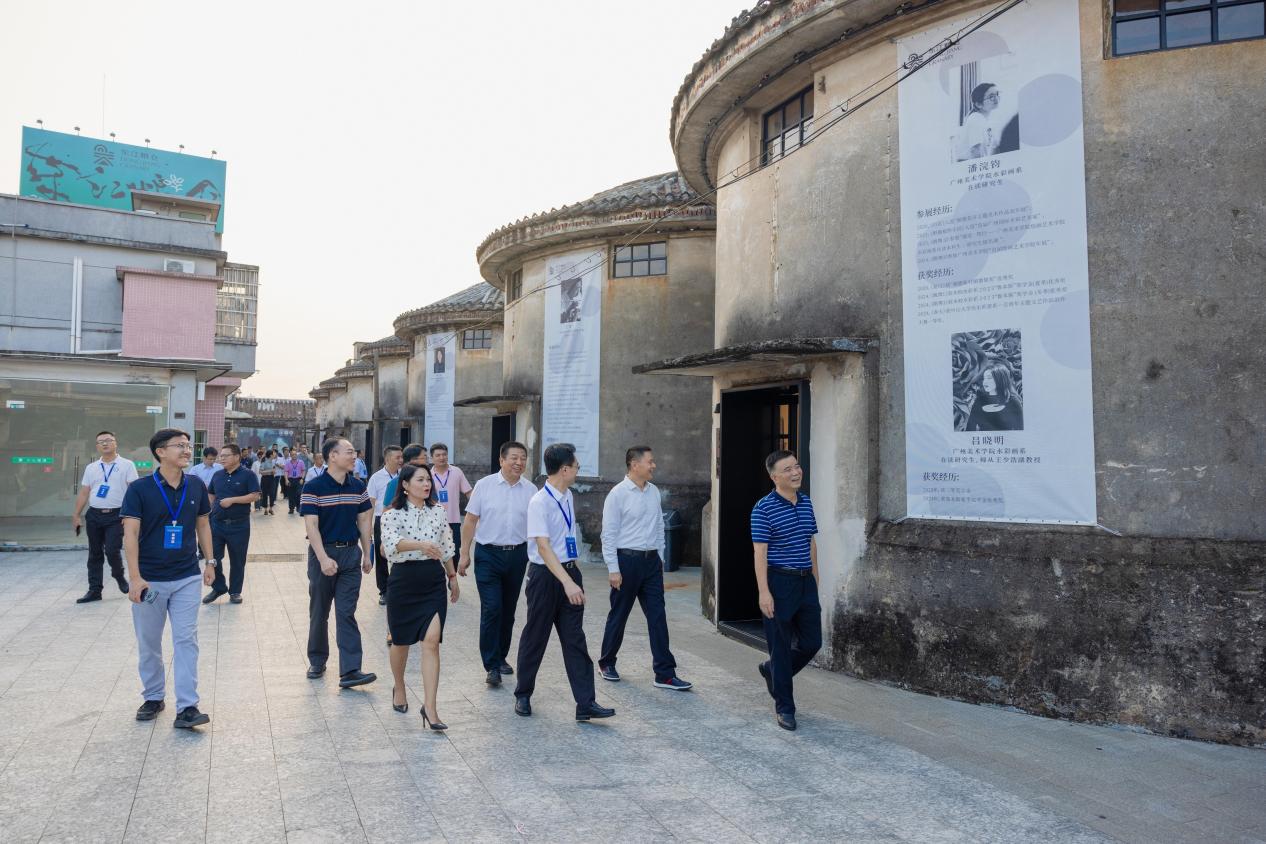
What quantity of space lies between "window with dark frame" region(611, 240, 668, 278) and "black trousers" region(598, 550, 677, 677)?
24.2 feet

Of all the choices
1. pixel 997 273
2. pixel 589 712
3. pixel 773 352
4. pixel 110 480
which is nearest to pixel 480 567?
pixel 589 712

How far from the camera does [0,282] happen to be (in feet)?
63.8

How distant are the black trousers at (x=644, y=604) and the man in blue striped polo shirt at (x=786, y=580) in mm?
1037

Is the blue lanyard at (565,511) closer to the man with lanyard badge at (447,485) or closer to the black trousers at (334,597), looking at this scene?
the black trousers at (334,597)

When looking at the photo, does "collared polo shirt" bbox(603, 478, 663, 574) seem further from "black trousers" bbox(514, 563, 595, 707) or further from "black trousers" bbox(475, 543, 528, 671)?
"black trousers" bbox(514, 563, 595, 707)

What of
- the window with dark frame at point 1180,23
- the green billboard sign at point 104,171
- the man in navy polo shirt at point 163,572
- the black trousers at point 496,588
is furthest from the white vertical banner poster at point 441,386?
the green billboard sign at point 104,171

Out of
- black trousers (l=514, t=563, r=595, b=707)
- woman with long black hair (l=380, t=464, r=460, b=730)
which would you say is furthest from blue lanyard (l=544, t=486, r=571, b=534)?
woman with long black hair (l=380, t=464, r=460, b=730)

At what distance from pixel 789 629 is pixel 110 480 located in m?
7.72

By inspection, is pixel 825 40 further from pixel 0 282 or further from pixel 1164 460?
pixel 0 282

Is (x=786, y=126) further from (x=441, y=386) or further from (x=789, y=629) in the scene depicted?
(x=441, y=386)

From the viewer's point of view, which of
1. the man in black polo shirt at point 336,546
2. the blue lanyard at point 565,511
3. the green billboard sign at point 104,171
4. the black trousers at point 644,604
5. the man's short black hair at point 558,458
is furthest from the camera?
the green billboard sign at point 104,171

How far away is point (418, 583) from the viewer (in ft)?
17.6

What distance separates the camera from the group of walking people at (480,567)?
534 cm

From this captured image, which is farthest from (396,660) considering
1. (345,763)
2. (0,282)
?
(0,282)
